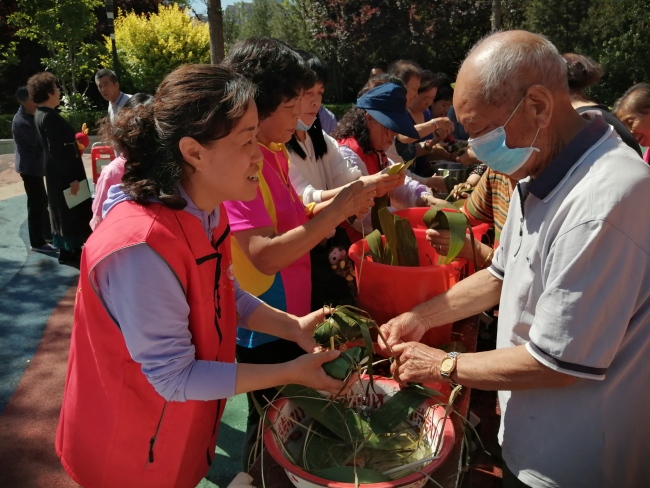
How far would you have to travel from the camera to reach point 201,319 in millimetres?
1562

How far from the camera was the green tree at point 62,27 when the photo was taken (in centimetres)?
1431

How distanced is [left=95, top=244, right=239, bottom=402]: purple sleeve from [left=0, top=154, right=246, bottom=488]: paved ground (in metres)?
1.71

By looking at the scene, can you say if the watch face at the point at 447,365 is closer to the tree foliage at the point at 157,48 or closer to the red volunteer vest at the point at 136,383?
the red volunteer vest at the point at 136,383

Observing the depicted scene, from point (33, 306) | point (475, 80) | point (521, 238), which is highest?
point (475, 80)

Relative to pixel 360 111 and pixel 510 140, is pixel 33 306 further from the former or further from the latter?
pixel 510 140

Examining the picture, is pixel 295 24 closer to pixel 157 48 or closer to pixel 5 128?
pixel 157 48

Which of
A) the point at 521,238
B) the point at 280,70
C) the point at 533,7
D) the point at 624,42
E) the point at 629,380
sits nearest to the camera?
the point at 629,380

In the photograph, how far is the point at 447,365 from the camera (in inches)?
65.1

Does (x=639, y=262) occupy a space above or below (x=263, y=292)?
above

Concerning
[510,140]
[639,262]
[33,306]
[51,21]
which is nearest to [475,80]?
[510,140]

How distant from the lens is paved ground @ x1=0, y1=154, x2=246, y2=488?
316 centimetres

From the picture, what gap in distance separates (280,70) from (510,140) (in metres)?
0.96

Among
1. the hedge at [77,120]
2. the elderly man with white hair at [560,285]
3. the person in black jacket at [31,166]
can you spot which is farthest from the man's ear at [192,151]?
the hedge at [77,120]

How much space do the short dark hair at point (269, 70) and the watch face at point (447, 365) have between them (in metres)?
1.13
